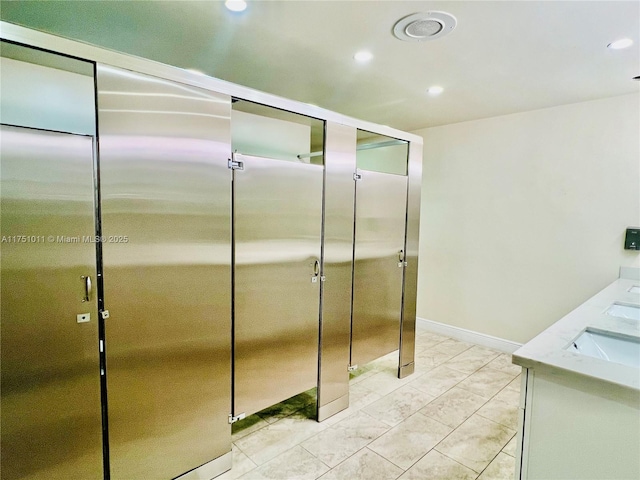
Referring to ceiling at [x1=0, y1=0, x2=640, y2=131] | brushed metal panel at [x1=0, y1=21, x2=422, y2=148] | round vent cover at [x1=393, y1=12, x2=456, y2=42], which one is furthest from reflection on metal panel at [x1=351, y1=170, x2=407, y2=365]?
round vent cover at [x1=393, y1=12, x2=456, y2=42]

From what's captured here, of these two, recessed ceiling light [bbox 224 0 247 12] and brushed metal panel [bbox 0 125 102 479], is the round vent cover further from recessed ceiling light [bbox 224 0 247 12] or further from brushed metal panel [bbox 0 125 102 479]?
brushed metal panel [bbox 0 125 102 479]

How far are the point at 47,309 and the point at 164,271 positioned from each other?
1.61ft

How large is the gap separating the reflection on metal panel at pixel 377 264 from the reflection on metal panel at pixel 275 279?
1.53 feet

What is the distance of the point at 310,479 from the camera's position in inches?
77.0

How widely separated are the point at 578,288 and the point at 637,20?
237 cm

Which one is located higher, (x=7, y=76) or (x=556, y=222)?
(x=7, y=76)

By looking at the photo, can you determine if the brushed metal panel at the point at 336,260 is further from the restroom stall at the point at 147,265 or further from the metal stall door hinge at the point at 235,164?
the metal stall door hinge at the point at 235,164

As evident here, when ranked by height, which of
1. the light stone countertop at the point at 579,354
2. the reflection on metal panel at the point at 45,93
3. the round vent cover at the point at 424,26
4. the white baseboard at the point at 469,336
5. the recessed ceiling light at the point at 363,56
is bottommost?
the white baseboard at the point at 469,336

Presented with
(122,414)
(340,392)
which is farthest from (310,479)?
(122,414)

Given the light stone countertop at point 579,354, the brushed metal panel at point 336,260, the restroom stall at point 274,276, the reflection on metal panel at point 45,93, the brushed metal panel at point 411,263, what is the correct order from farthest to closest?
the brushed metal panel at point 411,263, the brushed metal panel at point 336,260, the restroom stall at point 274,276, the reflection on metal panel at point 45,93, the light stone countertop at point 579,354

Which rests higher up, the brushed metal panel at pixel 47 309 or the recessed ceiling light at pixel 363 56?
the recessed ceiling light at pixel 363 56

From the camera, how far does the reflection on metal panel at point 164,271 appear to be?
161 cm

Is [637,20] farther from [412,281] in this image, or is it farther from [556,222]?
[412,281]

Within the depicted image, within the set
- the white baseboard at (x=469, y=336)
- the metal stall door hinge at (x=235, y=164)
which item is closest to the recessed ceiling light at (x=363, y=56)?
the metal stall door hinge at (x=235, y=164)
